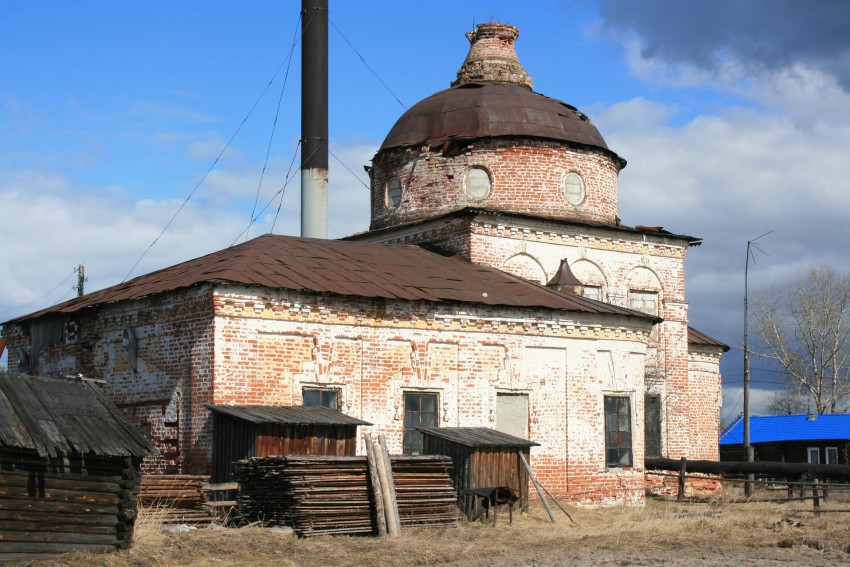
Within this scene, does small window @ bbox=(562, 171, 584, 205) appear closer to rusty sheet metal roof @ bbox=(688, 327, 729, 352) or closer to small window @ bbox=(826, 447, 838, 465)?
rusty sheet metal roof @ bbox=(688, 327, 729, 352)

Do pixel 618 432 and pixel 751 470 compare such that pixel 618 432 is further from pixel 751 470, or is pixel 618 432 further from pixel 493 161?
pixel 493 161

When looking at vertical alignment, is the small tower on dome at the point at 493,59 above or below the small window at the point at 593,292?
above

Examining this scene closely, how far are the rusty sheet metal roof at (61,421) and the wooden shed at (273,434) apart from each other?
375 cm

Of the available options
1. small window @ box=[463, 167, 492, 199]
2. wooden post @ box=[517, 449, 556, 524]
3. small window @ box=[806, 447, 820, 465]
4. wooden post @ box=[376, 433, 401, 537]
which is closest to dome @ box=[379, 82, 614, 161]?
small window @ box=[463, 167, 492, 199]

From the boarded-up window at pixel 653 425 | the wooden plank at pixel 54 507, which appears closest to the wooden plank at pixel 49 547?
the wooden plank at pixel 54 507

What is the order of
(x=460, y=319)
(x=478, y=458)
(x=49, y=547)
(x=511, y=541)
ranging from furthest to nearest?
1. (x=460, y=319)
2. (x=478, y=458)
3. (x=511, y=541)
4. (x=49, y=547)

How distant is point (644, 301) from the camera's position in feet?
94.1

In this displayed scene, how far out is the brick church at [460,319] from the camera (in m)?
20.3

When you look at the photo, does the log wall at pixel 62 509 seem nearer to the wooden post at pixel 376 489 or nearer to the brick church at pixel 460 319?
the wooden post at pixel 376 489

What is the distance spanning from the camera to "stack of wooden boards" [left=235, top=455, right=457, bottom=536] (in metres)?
16.6

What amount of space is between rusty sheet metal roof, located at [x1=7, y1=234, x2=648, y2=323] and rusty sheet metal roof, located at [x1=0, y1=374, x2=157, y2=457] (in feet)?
17.6

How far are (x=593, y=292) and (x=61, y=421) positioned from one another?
1629 centimetres

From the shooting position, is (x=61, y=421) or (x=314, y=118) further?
(x=314, y=118)

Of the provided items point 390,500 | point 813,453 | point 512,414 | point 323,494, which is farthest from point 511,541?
point 813,453
